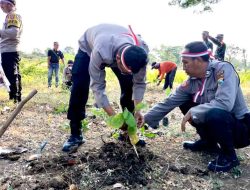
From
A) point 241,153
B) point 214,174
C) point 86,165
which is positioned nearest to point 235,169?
point 214,174

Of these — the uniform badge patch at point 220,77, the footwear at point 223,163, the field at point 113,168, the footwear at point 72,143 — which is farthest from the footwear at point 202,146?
the footwear at point 72,143

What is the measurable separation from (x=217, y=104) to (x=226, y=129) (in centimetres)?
23

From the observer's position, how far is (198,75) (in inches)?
124

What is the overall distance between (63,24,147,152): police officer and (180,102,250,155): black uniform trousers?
0.65 metres

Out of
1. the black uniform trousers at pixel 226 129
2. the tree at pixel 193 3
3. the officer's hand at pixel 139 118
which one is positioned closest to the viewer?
the black uniform trousers at pixel 226 129

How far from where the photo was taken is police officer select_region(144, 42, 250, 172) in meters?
2.96

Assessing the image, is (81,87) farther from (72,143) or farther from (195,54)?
(195,54)

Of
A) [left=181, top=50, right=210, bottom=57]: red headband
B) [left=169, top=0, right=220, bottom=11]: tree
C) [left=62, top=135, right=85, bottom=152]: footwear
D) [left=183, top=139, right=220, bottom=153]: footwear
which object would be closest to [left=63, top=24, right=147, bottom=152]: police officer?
[left=62, top=135, right=85, bottom=152]: footwear

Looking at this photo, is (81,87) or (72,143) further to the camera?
(72,143)

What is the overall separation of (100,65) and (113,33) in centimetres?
33

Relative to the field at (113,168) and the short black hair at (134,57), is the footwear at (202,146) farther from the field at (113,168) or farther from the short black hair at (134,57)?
the short black hair at (134,57)

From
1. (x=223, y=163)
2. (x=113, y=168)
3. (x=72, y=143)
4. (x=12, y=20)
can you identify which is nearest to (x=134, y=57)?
(x=113, y=168)

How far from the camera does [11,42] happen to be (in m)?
5.58

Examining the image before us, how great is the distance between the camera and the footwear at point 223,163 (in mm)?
3025
